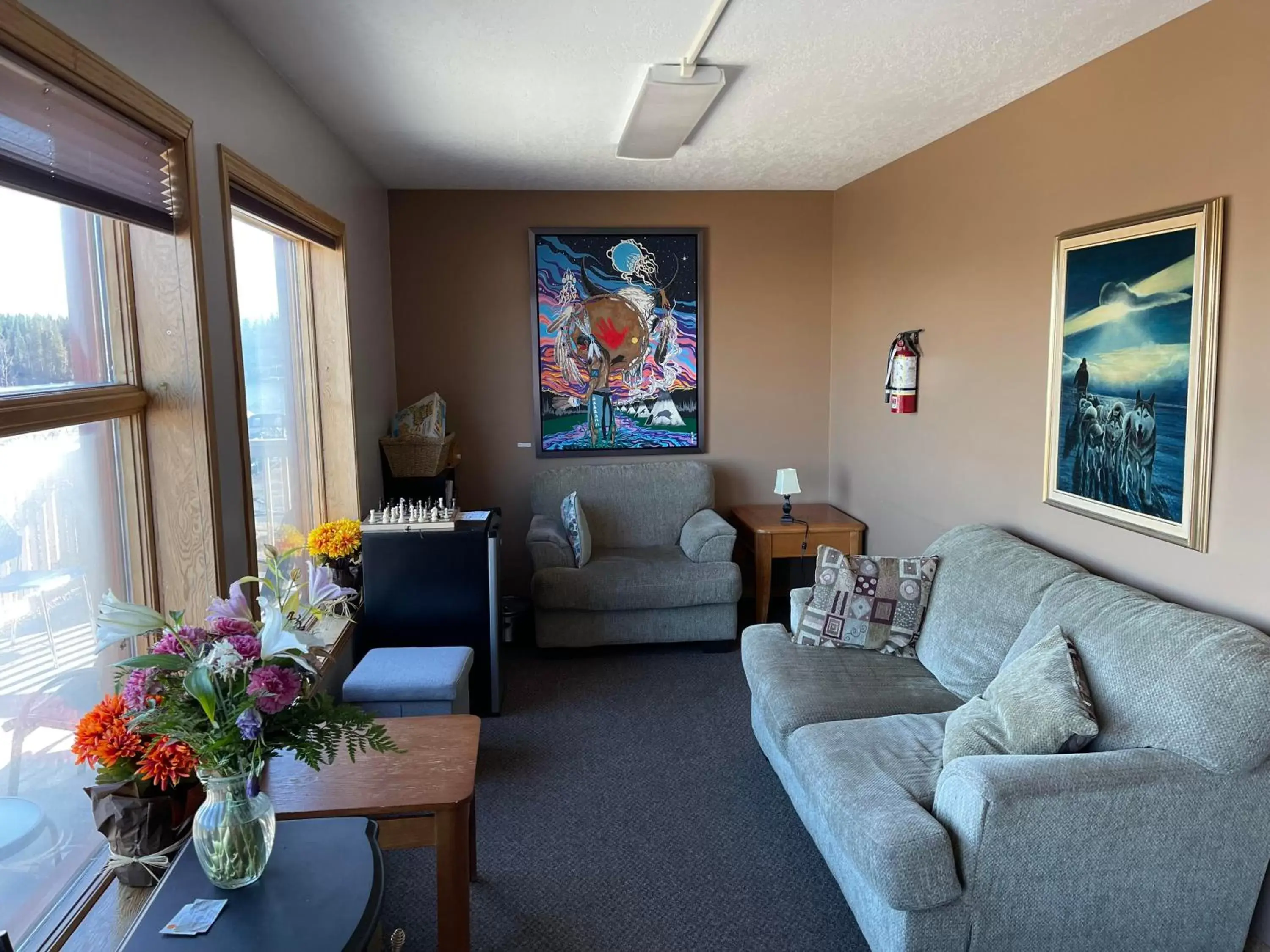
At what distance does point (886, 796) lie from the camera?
84.9 inches

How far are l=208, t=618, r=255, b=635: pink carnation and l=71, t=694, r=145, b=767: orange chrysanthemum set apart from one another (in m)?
0.27

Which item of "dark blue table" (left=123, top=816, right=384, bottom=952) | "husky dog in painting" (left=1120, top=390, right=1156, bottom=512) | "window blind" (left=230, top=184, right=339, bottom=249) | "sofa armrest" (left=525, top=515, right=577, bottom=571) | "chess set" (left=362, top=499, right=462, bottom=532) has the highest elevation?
"window blind" (left=230, top=184, right=339, bottom=249)

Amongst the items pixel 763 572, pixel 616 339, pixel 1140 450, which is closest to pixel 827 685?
pixel 1140 450

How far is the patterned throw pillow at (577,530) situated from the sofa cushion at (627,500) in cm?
25

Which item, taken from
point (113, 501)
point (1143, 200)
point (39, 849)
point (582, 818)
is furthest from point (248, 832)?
point (1143, 200)

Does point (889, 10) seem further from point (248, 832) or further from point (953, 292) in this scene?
point (248, 832)

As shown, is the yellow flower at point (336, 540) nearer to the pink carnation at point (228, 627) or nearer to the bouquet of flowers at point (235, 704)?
the bouquet of flowers at point (235, 704)

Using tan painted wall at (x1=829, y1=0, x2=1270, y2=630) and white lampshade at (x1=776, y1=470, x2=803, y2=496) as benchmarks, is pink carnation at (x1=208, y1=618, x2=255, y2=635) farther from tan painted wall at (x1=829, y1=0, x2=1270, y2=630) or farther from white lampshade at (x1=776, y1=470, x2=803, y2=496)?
white lampshade at (x1=776, y1=470, x2=803, y2=496)

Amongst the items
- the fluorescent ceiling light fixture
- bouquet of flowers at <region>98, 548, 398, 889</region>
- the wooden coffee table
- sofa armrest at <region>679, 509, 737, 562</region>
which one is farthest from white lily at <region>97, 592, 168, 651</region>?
sofa armrest at <region>679, 509, 737, 562</region>

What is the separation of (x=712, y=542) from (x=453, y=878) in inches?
110

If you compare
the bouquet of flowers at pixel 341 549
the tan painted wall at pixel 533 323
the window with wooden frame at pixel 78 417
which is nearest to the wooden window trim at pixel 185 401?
the window with wooden frame at pixel 78 417

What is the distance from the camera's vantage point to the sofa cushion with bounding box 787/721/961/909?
76.3 inches

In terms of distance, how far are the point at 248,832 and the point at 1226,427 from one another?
2.61 m

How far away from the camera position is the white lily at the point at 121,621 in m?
1.43
